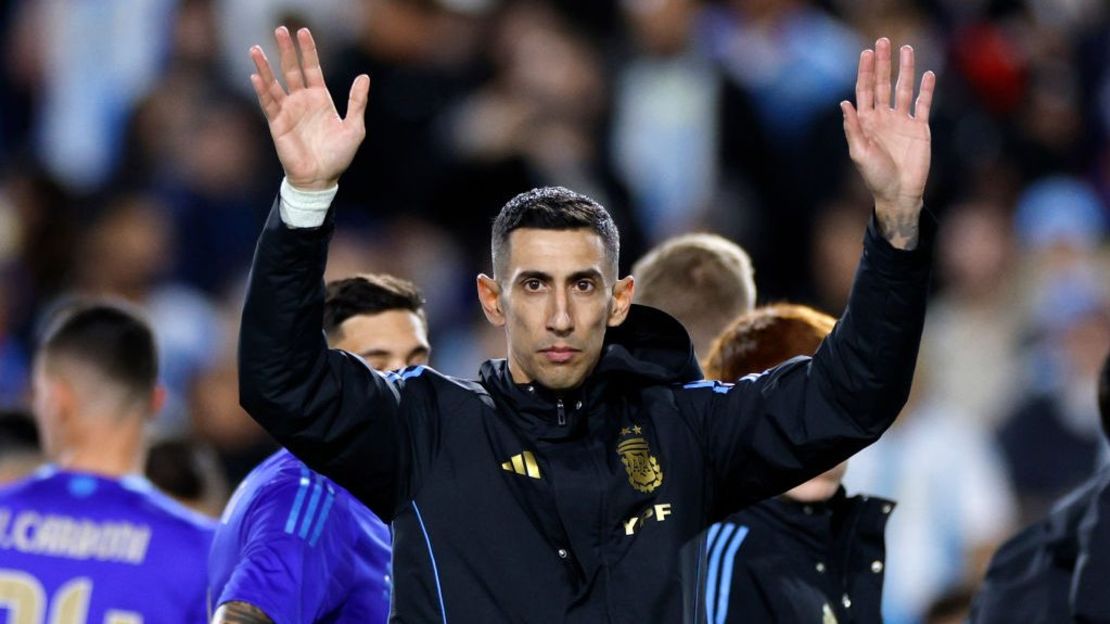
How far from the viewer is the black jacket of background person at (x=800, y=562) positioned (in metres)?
4.32

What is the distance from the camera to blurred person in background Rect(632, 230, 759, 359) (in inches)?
208

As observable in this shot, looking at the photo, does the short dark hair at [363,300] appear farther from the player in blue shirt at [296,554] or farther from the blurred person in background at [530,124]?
the blurred person in background at [530,124]

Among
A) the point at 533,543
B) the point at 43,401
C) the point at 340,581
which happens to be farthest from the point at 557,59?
the point at 533,543

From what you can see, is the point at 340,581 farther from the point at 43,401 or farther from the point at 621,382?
the point at 43,401

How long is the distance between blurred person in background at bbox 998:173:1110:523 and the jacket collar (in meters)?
4.80

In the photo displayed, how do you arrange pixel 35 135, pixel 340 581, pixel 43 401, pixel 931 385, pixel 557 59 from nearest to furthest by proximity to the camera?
pixel 340 581 → pixel 43 401 → pixel 931 385 → pixel 557 59 → pixel 35 135

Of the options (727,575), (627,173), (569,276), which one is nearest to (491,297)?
(569,276)

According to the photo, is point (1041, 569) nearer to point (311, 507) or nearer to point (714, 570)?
point (714, 570)

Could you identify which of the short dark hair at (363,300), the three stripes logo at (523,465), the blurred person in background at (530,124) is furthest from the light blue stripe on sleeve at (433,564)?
A: the blurred person in background at (530,124)

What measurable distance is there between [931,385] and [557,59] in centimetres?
236

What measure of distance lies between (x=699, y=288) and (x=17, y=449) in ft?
7.21

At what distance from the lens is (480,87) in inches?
378

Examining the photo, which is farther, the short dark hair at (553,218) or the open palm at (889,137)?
the short dark hair at (553,218)

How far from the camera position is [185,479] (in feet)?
19.9
